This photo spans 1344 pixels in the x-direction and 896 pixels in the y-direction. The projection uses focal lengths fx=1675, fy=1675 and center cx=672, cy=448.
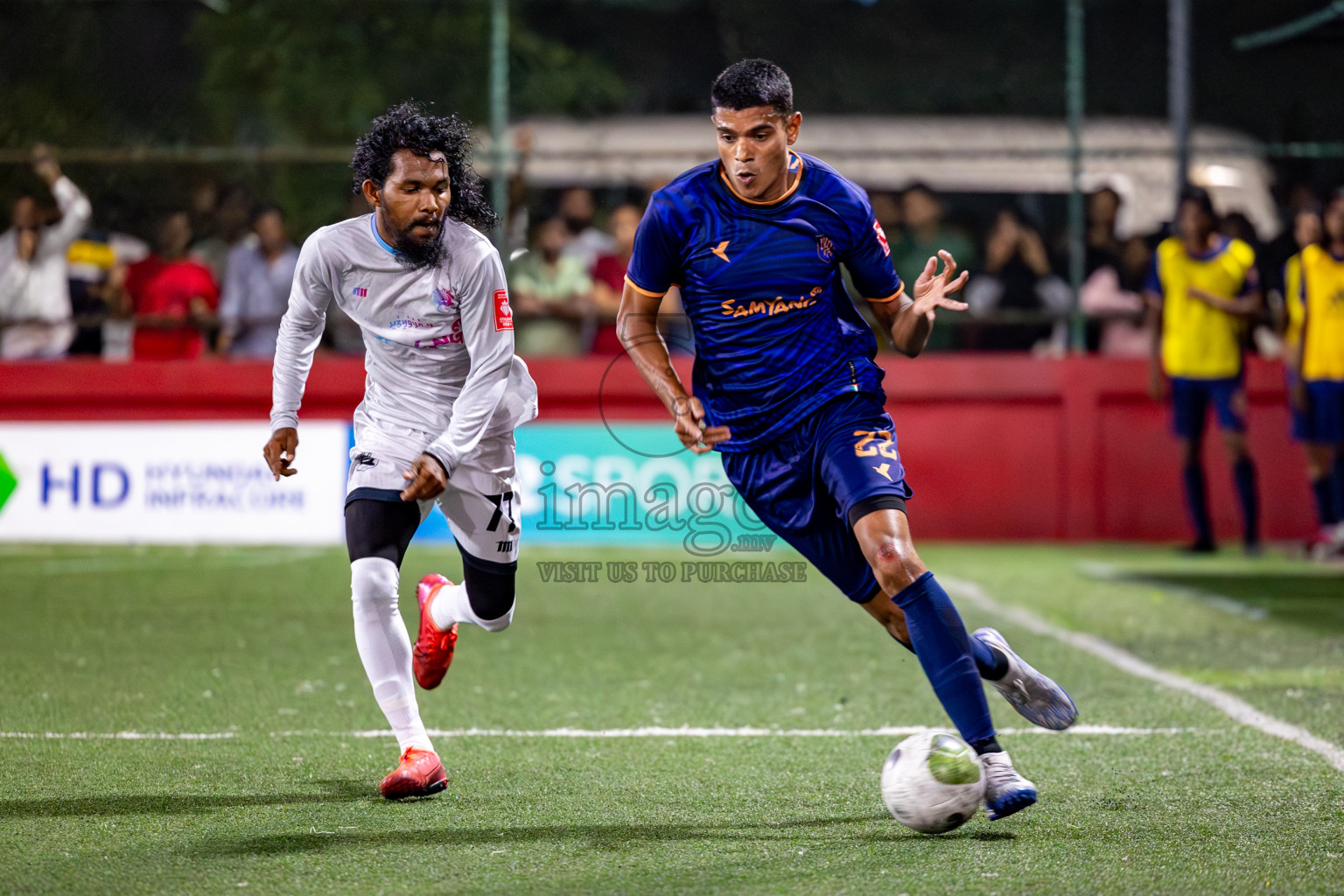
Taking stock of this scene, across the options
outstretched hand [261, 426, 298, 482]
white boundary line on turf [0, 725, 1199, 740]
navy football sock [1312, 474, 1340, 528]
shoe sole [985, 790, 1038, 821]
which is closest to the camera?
shoe sole [985, 790, 1038, 821]

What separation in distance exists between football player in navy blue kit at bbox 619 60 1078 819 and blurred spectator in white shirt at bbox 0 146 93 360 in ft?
28.7

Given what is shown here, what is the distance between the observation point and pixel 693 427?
4.55 meters

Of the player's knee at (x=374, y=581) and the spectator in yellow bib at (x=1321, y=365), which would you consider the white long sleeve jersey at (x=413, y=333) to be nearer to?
the player's knee at (x=374, y=581)

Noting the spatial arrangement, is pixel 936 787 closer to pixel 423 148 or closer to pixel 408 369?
pixel 408 369

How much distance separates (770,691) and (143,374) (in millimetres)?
7414

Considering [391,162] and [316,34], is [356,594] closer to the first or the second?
[391,162]

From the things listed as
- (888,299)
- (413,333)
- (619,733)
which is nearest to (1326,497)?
(619,733)

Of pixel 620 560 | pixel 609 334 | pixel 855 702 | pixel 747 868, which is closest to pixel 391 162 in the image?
pixel 747 868

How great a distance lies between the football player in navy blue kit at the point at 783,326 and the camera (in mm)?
4574

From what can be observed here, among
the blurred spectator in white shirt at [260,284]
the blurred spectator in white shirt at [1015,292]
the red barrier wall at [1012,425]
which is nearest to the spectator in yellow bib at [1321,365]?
the red barrier wall at [1012,425]

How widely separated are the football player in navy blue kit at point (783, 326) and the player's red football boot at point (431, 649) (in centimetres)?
121

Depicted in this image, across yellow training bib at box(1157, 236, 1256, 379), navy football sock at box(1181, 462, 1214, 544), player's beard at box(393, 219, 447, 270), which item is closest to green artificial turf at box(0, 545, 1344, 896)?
player's beard at box(393, 219, 447, 270)

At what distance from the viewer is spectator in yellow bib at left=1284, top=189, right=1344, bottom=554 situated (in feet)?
36.2

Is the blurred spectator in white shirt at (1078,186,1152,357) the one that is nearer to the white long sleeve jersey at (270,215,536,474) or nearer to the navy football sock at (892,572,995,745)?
the white long sleeve jersey at (270,215,536,474)
